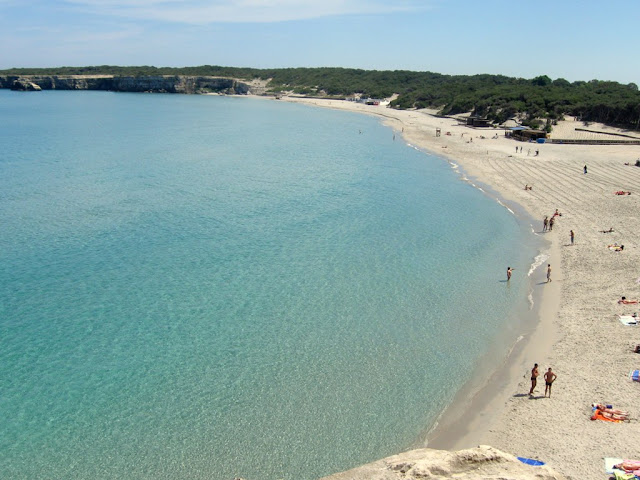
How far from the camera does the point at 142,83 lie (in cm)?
19212

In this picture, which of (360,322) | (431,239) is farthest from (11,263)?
(431,239)

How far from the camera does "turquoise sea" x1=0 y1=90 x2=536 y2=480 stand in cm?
1612

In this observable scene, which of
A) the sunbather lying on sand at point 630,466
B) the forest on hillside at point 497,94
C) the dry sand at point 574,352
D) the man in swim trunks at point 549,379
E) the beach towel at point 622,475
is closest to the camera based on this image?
the beach towel at point 622,475

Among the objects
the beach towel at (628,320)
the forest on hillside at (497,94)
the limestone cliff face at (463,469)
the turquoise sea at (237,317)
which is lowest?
the turquoise sea at (237,317)

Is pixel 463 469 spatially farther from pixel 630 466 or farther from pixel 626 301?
pixel 626 301

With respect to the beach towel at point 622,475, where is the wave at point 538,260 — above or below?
above

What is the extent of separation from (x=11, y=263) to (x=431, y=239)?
26.8 metres

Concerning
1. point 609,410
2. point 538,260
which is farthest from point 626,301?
point 609,410

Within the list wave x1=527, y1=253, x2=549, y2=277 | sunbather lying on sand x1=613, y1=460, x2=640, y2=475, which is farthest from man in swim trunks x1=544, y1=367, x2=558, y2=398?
wave x1=527, y1=253, x2=549, y2=277

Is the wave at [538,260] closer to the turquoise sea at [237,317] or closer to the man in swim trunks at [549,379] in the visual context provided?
the turquoise sea at [237,317]

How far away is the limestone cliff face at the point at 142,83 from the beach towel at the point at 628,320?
188815mm

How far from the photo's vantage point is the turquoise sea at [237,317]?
16125 millimetres

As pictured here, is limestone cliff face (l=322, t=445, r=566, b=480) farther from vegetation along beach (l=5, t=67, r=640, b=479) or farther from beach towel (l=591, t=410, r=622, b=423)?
beach towel (l=591, t=410, r=622, b=423)

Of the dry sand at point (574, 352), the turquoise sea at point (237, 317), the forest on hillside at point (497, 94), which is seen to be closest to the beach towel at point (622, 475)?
the dry sand at point (574, 352)
